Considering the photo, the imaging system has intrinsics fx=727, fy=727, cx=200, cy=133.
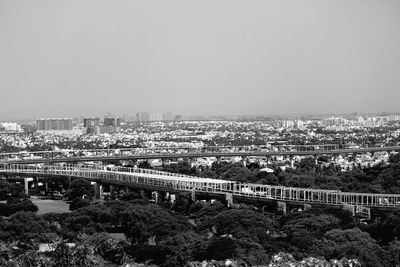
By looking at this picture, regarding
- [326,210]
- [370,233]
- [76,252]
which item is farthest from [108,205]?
[76,252]

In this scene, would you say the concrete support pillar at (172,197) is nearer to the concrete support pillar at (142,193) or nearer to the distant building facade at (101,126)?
the concrete support pillar at (142,193)

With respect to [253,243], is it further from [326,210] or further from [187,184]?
[187,184]

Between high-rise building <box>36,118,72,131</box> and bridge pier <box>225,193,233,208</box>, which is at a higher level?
bridge pier <box>225,193,233,208</box>

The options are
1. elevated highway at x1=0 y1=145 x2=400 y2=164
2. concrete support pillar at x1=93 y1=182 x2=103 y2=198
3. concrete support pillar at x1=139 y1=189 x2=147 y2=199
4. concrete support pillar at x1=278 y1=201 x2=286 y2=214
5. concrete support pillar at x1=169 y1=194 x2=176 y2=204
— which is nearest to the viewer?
concrete support pillar at x1=278 y1=201 x2=286 y2=214

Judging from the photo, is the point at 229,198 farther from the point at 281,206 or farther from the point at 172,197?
the point at 172,197

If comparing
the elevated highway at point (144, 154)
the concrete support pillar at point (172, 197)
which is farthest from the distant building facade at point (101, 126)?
the concrete support pillar at point (172, 197)

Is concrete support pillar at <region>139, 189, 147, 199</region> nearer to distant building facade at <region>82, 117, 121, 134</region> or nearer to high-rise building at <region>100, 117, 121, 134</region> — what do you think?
distant building facade at <region>82, 117, 121, 134</region>

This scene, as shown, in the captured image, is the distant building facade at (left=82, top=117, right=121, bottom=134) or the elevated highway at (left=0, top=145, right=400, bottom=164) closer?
the elevated highway at (left=0, top=145, right=400, bottom=164)

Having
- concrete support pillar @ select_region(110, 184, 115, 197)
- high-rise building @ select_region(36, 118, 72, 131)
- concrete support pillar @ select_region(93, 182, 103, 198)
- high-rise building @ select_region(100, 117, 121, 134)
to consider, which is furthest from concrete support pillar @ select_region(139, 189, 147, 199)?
high-rise building @ select_region(36, 118, 72, 131)

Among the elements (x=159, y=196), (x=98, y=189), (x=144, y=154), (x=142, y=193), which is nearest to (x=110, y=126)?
(x=144, y=154)
